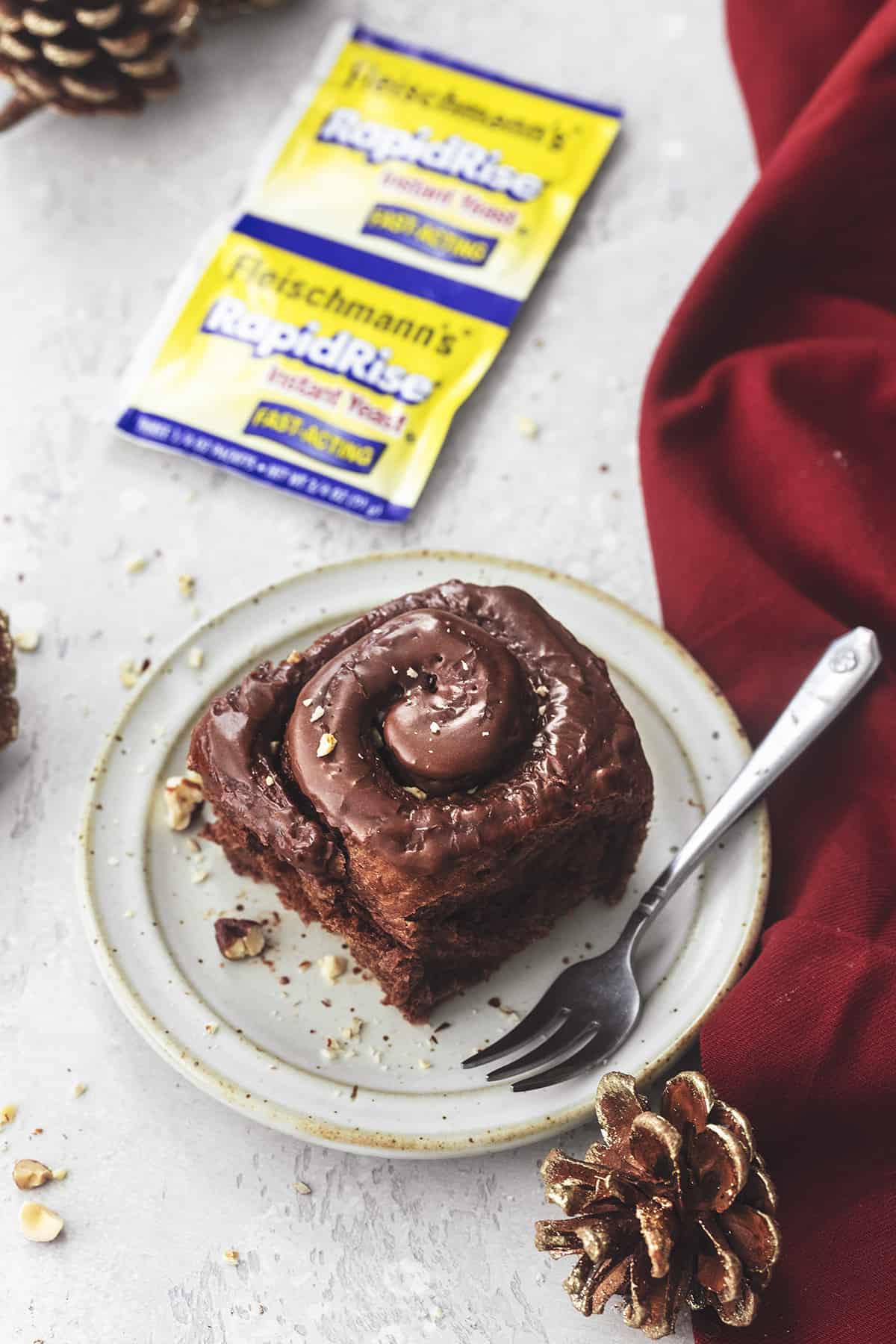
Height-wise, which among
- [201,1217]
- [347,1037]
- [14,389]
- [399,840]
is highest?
[14,389]

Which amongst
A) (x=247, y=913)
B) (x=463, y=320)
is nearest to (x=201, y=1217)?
(x=247, y=913)

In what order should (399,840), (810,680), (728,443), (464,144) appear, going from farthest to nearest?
(464,144), (728,443), (810,680), (399,840)

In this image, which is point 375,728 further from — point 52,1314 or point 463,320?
point 463,320

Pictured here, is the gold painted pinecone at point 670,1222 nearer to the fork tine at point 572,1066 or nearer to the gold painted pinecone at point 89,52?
the fork tine at point 572,1066

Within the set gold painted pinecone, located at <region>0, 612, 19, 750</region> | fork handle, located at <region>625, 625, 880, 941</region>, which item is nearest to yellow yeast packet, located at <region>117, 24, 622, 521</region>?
gold painted pinecone, located at <region>0, 612, 19, 750</region>

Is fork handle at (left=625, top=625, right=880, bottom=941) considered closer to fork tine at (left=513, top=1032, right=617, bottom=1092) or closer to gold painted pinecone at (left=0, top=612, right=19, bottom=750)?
fork tine at (left=513, top=1032, right=617, bottom=1092)

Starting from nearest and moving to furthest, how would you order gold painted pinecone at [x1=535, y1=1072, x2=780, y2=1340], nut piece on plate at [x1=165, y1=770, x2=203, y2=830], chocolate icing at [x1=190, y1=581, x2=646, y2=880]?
gold painted pinecone at [x1=535, y1=1072, x2=780, y2=1340] → chocolate icing at [x1=190, y1=581, x2=646, y2=880] → nut piece on plate at [x1=165, y1=770, x2=203, y2=830]
